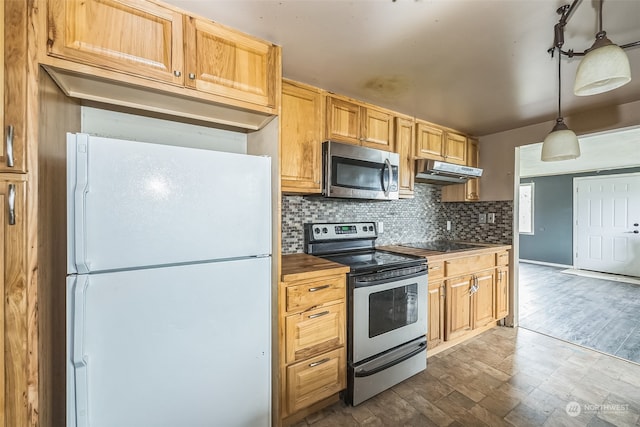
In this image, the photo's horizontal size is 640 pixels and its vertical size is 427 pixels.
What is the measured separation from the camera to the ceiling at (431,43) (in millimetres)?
1229

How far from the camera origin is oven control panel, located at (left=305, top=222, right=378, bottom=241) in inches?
89.0

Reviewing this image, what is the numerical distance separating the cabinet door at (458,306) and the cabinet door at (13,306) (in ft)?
8.66

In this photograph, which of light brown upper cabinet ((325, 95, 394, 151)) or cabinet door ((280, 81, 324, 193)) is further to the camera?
light brown upper cabinet ((325, 95, 394, 151))

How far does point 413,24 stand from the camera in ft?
4.36

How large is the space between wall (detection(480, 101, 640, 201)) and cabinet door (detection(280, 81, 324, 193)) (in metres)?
2.37

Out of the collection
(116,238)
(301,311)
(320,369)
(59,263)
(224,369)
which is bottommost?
(320,369)

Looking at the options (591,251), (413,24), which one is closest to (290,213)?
(413,24)

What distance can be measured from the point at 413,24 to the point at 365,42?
0.86 ft

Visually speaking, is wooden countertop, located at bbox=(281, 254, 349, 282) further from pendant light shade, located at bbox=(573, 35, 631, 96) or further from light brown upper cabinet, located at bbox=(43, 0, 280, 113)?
pendant light shade, located at bbox=(573, 35, 631, 96)

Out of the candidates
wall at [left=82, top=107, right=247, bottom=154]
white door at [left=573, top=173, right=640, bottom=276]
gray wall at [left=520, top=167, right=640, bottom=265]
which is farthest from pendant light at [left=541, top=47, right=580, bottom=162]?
gray wall at [left=520, top=167, right=640, bottom=265]

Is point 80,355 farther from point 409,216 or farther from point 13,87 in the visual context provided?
point 409,216

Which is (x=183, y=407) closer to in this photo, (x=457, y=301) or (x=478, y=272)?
(x=457, y=301)

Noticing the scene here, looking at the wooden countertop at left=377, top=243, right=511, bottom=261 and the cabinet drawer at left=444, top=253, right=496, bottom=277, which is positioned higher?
the wooden countertop at left=377, top=243, right=511, bottom=261

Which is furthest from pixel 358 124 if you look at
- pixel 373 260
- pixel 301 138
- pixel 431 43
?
pixel 373 260
